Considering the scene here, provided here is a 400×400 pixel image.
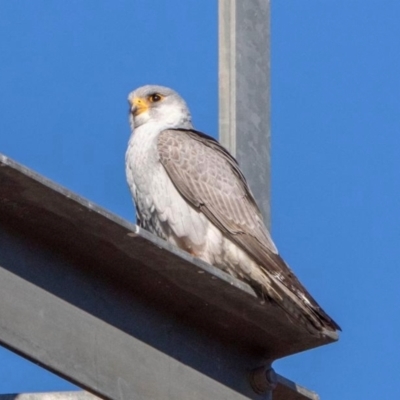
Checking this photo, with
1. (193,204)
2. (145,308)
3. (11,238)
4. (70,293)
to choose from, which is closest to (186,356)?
(145,308)

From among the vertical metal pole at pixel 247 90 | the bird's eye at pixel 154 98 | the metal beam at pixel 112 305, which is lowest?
the metal beam at pixel 112 305

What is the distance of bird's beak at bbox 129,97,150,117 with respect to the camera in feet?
22.3

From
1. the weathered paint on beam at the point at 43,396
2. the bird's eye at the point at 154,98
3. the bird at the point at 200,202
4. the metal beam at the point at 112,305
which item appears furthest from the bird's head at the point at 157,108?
the metal beam at the point at 112,305

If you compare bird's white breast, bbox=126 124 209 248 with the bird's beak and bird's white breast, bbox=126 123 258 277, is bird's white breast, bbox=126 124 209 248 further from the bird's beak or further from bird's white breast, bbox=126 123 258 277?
the bird's beak

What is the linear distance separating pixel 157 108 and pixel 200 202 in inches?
53.9

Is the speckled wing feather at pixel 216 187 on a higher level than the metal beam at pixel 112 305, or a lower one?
higher

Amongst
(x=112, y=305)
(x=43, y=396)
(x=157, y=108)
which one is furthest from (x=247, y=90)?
(x=157, y=108)

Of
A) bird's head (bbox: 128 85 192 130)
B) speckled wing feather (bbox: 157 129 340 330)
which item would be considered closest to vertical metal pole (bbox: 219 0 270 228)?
speckled wing feather (bbox: 157 129 340 330)

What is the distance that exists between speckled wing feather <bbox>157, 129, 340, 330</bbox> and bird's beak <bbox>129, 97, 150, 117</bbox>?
679 millimetres

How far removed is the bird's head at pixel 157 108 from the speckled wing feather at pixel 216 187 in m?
0.58

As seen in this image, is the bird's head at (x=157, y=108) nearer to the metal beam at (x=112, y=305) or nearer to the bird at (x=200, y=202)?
the bird at (x=200, y=202)

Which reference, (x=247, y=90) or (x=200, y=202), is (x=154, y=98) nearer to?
(x=200, y=202)

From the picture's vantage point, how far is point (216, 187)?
5723mm

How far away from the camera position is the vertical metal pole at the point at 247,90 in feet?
15.0
